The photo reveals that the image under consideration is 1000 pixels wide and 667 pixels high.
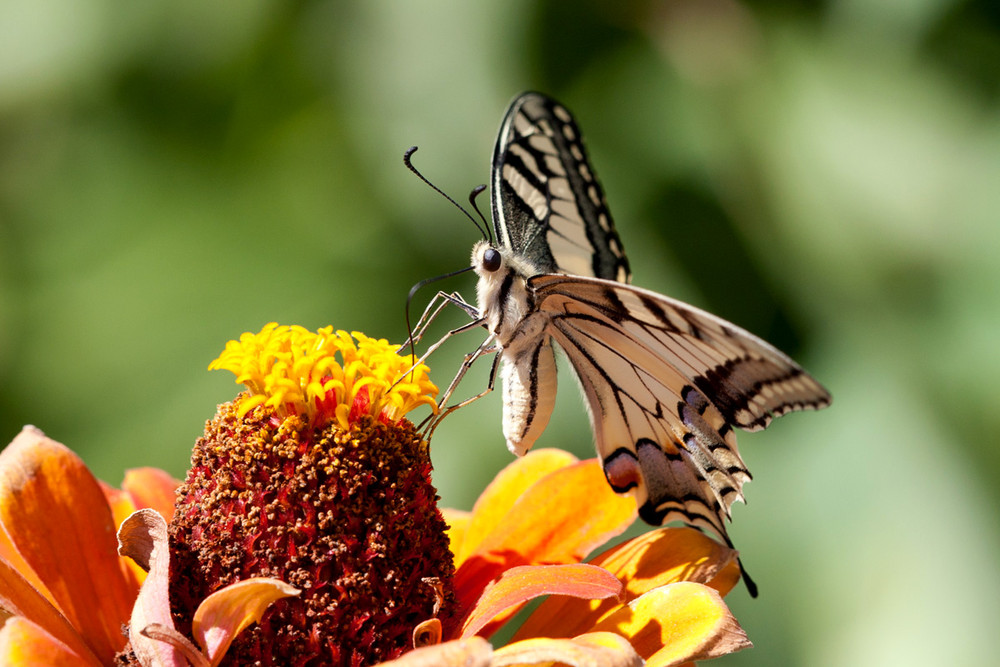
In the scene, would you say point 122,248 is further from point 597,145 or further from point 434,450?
point 597,145

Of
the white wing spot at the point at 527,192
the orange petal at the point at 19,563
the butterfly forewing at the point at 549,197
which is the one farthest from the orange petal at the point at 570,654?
the white wing spot at the point at 527,192

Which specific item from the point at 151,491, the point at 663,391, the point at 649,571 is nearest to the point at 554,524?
the point at 649,571

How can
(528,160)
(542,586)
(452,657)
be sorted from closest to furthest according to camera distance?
(452,657), (542,586), (528,160)

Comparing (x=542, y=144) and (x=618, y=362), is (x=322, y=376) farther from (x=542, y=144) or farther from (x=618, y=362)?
(x=542, y=144)

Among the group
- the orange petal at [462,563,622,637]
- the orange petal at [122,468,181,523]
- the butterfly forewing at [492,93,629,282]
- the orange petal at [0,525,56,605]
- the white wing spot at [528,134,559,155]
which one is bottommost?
the orange petal at [462,563,622,637]

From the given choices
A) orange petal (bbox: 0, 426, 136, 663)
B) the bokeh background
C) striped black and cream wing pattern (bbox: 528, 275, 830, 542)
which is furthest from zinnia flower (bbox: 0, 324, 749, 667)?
the bokeh background

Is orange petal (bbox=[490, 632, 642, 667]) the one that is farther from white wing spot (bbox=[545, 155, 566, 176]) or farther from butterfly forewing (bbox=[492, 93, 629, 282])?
white wing spot (bbox=[545, 155, 566, 176])

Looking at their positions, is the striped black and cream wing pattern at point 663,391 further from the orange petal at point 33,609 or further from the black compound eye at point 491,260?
the orange petal at point 33,609
